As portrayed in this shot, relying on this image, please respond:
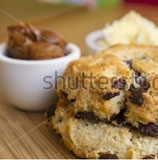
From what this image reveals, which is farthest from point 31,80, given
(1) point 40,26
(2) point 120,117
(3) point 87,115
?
(1) point 40,26

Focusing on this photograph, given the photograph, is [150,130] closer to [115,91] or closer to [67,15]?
[115,91]

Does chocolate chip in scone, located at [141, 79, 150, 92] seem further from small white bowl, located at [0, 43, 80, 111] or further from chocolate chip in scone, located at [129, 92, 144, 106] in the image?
small white bowl, located at [0, 43, 80, 111]

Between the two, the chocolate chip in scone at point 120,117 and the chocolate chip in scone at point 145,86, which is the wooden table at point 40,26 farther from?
the chocolate chip in scone at point 145,86

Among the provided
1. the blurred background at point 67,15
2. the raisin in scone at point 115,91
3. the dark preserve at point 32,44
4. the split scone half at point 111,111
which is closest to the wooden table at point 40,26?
the blurred background at point 67,15

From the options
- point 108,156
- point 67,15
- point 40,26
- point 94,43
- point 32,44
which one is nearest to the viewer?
point 108,156

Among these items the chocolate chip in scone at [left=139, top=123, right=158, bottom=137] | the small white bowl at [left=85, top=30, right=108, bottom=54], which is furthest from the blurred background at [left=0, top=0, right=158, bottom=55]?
the chocolate chip in scone at [left=139, top=123, right=158, bottom=137]

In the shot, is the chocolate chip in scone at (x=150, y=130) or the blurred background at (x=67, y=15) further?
the blurred background at (x=67, y=15)
